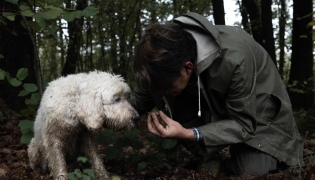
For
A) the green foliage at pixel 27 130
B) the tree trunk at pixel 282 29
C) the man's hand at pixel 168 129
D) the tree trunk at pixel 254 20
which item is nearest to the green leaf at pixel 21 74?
the green foliage at pixel 27 130

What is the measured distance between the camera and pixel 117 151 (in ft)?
13.7

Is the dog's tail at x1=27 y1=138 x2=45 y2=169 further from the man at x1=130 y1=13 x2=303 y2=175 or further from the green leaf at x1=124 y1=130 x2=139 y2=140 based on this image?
the man at x1=130 y1=13 x2=303 y2=175

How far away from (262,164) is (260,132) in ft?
1.01

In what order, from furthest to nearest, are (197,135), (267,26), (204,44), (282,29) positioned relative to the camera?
(282,29), (267,26), (197,135), (204,44)

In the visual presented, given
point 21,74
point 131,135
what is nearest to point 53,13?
point 21,74

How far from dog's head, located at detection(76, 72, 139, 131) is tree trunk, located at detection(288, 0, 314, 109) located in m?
6.37

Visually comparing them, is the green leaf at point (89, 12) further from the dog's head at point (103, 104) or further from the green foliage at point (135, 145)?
the green foliage at point (135, 145)

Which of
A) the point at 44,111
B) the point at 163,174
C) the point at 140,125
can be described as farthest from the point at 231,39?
the point at 140,125

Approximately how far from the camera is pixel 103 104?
149 inches

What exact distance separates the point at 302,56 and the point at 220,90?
22.6 feet

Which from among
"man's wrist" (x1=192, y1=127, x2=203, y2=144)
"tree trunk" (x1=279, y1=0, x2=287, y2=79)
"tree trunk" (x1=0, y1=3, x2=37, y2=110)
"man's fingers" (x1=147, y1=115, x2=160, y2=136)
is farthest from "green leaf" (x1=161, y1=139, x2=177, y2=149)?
"tree trunk" (x1=279, y1=0, x2=287, y2=79)

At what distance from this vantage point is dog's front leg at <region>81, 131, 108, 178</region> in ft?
13.4

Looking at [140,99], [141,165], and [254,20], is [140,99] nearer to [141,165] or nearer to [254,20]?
[141,165]

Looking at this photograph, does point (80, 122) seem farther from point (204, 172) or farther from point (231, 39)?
point (231, 39)
